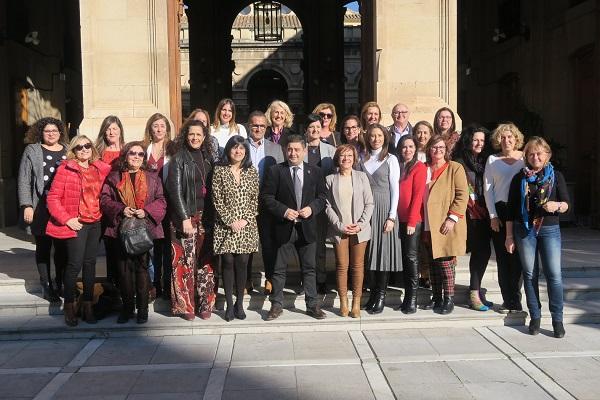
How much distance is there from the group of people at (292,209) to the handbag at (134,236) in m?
0.09

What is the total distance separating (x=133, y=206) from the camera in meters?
6.16

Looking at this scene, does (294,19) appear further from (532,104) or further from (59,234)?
(59,234)

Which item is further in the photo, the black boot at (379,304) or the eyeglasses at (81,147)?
the black boot at (379,304)

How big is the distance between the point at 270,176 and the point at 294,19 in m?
33.4

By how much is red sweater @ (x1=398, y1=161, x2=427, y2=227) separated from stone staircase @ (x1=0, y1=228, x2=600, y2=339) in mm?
1010

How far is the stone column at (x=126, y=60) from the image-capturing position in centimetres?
888

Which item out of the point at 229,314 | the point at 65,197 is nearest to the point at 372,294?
the point at 229,314

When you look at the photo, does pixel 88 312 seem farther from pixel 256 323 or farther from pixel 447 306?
pixel 447 306

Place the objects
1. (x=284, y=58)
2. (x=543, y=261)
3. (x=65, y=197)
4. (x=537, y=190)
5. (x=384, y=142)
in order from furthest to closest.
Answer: (x=284, y=58), (x=384, y=142), (x=65, y=197), (x=543, y=261), (x=537, y=190)

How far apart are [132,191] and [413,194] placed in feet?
9.28

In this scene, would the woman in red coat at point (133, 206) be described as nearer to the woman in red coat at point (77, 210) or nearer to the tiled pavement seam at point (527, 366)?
the woman in red coat at point (77, 210)

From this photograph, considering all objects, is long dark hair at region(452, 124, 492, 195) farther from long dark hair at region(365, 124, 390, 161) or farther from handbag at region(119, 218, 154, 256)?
handbag at region(119, 218, 154, 256)

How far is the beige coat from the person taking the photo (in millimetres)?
6332

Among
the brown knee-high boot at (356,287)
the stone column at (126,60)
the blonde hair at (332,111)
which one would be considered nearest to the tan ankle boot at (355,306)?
the brown knee-high boot at (356,287)
